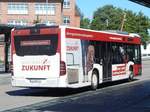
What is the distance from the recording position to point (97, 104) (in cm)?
1711

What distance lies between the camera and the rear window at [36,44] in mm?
20172

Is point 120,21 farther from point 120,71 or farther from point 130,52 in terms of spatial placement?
point 120,71

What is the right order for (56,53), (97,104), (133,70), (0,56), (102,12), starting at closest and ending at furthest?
(97,104) → (56,53) → (133,70) → (0,56) → (102,12)

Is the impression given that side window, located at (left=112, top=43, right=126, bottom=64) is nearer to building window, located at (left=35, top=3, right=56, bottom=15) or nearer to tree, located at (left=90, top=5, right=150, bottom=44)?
building window, located at (left=35, top=3, right=56, bottom=15)

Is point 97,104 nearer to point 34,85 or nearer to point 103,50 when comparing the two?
point 34,85

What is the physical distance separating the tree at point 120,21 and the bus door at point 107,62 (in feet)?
307

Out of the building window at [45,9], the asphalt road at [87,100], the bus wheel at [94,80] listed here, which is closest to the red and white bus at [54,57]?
the bus wheel at [94,80]

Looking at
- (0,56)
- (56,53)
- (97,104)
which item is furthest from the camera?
(0,56)

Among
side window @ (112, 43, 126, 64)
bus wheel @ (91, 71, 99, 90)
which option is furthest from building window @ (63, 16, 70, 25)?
bus wheel @ (91, 71, 99, 90)

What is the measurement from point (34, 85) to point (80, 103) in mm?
3427

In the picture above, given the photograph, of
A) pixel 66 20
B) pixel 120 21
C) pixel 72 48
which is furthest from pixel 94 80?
pixel 120 21

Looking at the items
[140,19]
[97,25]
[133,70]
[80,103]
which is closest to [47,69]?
[80,103]

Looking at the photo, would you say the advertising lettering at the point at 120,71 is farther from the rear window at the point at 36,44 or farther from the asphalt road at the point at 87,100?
the rear window at the point at 36,44

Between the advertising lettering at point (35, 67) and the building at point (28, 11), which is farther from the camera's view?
the building at point (28, 11)
